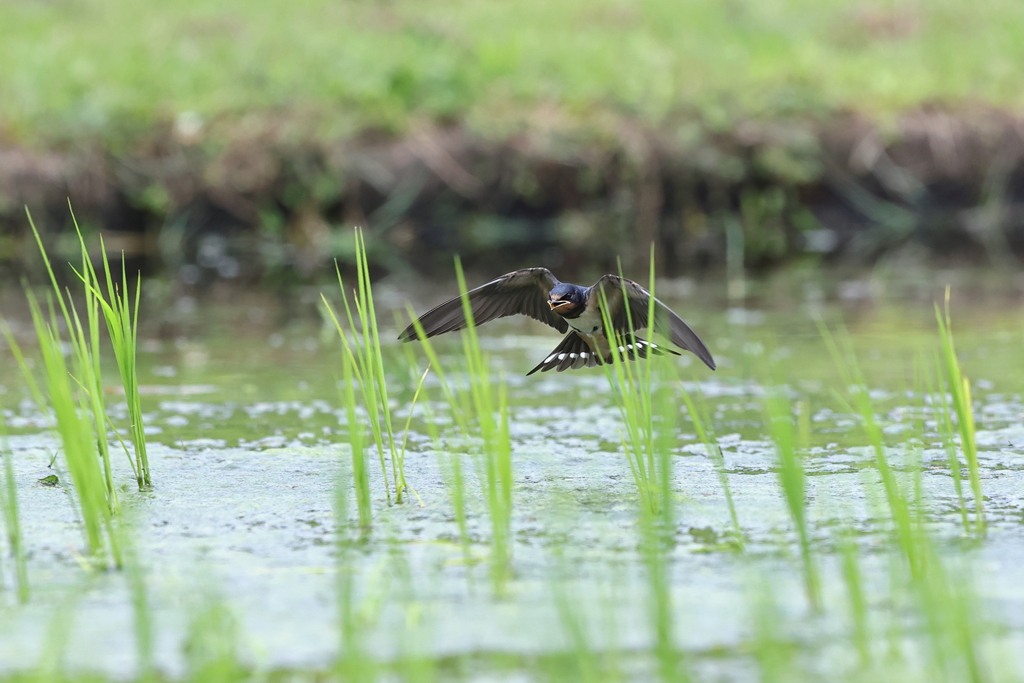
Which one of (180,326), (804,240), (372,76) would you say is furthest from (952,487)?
(372,76)

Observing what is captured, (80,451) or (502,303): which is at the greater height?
(502,303)

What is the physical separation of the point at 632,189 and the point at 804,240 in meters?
1.41

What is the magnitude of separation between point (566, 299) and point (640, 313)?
26cm

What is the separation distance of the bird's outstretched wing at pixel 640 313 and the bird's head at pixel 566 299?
0.04 metres

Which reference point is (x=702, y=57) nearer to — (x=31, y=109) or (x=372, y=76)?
(x=372, y=76)

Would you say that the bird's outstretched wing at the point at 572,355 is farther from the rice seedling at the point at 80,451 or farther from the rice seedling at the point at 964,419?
the rice seedling at the point at 80,451

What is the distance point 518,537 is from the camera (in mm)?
2533

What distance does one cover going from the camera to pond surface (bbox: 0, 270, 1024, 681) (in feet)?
6.38

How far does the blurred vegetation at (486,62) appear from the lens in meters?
9.95

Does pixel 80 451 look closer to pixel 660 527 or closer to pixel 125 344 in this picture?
pixel 125 344

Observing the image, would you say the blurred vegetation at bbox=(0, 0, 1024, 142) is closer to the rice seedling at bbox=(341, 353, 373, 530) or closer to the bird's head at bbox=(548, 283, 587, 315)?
the bird's head at bbox=(548, 283, 587, 315)

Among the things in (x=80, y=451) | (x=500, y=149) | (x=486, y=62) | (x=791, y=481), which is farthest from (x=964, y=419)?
(x=486, y=62)

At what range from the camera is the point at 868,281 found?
288 inches

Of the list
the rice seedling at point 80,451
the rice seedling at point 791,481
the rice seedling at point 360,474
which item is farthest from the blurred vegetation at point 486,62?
the rice seedling at point 791,481
